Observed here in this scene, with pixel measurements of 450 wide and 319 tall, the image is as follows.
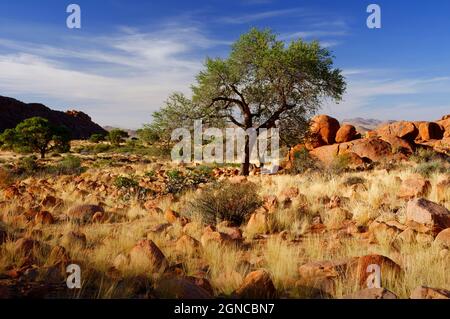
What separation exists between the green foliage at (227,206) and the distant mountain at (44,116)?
86768mm

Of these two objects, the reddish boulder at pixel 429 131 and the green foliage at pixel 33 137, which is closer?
the reddish boulder at pixel 429 131

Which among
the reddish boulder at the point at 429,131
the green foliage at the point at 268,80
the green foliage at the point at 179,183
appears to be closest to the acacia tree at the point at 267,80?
the green foliage at the point at 268,80

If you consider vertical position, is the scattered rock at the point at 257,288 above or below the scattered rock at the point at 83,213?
below

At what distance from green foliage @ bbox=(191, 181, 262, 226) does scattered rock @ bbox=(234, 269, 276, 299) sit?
4487 mm

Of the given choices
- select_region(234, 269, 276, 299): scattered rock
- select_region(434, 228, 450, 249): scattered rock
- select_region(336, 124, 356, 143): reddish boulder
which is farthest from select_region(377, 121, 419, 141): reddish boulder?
select_region(234, 269, 276, 299): scattered rock

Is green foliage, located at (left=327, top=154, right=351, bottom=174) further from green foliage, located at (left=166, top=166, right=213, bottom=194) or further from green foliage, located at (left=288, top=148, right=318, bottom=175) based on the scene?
green foliage, located at (left=166, top=166, right=213, bottom=194)

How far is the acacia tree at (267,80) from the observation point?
65.0 feet

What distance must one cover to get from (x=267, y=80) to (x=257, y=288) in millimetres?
17265

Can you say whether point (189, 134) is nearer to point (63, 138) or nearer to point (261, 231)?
point (261, 231)

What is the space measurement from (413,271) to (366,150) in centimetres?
2470

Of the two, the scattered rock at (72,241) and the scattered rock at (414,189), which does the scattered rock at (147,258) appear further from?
the scattered rock at (414,189)

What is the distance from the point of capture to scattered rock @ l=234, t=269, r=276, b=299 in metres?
4.50

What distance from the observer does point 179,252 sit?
6352mm

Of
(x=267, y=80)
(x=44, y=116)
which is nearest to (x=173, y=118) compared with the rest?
(x=267, y=80)
